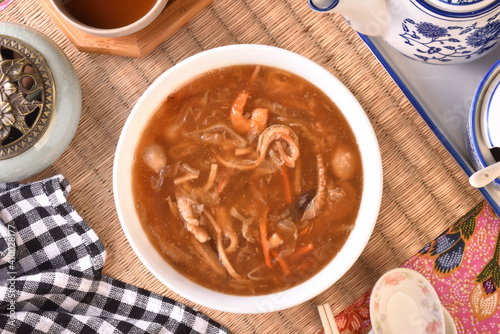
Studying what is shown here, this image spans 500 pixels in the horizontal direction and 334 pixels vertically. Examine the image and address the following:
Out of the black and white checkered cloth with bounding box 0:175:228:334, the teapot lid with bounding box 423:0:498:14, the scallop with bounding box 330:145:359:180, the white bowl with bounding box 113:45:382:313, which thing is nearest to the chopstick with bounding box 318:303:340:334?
the white bowl with bounding box 113:45:382:313

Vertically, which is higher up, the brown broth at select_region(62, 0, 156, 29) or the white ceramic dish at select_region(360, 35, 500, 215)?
the brown broth at select_region(62, 0, 156, 29)

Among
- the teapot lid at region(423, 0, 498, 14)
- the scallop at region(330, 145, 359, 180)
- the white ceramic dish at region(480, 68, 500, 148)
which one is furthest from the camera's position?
the scallop at region(330, 145, 359, 180)

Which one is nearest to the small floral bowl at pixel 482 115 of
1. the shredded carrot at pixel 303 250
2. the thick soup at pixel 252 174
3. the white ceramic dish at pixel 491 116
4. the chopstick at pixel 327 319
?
the white ceramic dish at pixel 491 116

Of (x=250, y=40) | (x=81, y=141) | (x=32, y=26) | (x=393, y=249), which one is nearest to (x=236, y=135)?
(x=250, y=40)

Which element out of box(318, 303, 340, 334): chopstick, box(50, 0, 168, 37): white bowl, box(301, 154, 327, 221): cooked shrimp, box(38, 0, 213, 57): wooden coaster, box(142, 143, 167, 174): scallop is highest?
box(50, 0, 168, 37): white bowl

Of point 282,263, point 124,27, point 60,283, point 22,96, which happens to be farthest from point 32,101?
point 282,263

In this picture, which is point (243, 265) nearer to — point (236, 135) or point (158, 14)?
point (236, 135)

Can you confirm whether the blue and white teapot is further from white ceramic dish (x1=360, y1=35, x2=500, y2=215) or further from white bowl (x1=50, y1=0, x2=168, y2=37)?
white bowl (x1=50, y1=0, x2=168, y2=37)
